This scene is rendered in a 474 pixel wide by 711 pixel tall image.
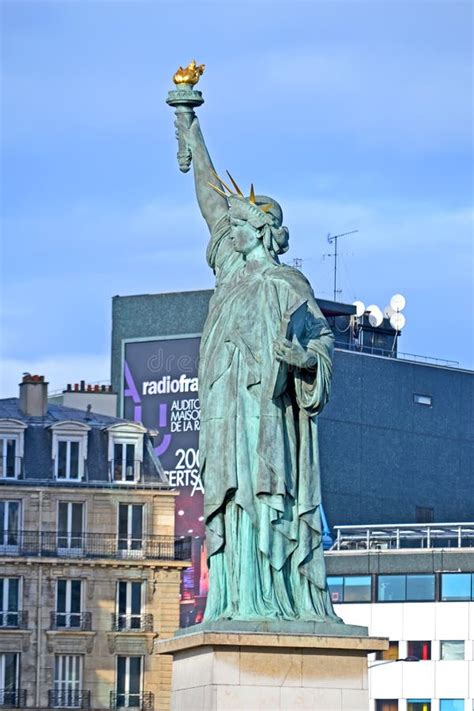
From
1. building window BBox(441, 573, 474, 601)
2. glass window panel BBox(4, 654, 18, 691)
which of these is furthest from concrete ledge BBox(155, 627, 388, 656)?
building window BBox(441, 573, 474, 601)

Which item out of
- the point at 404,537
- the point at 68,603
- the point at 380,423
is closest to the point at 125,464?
the point at 68,603

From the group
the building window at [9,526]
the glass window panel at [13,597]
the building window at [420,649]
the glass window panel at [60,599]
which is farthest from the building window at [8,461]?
the building window at [420,649]

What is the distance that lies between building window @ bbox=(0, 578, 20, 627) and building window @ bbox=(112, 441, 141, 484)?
577cm

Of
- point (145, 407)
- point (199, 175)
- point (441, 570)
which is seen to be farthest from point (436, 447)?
point (199, 175)

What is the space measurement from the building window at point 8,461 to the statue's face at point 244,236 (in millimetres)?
67864

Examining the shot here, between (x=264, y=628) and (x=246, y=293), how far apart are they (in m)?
3.72

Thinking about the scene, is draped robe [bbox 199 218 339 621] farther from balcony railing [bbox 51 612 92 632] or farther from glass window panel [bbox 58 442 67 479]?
glass window panel [bbox 58 442 67 479]

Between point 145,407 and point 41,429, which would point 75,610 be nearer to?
point 41,429

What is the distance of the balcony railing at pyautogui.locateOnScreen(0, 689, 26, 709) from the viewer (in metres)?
91.9

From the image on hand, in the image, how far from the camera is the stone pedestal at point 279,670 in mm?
25578

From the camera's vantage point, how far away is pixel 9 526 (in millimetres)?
93875

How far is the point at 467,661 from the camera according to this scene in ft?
318

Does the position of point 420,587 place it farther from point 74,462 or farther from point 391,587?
point 74,462

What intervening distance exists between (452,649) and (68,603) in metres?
15.4
